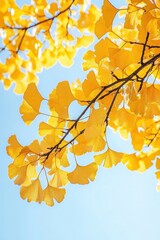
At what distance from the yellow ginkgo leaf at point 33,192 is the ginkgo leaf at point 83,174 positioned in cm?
6

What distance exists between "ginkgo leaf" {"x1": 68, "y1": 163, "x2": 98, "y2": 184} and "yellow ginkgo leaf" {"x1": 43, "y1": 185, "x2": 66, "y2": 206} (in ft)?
0.10

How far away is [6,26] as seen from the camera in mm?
1370

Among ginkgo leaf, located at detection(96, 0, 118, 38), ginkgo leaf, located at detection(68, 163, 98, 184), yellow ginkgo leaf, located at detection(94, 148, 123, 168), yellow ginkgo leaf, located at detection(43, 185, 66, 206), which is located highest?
Answer: ginkgo leaf, located at detection(96, 0, 118, 38)

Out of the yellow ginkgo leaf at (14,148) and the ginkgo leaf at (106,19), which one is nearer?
the ginkgo leaf at (106,19)

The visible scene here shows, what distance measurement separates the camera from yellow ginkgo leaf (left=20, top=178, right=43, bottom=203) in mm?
704

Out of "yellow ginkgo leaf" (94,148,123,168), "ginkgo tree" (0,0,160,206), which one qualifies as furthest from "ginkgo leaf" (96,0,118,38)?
"yellow ginkgo leaf" (94,148,123,168)

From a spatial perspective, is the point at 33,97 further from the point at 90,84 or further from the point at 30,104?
the point at 90,84

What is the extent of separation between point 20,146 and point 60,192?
12 cm

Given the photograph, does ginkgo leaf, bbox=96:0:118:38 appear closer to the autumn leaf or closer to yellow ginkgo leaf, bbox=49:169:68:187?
the autumn leaf

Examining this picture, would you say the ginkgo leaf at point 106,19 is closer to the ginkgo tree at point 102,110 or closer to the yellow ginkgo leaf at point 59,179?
the ginkgo tree at point 102,110

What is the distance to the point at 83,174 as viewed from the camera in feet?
2.30

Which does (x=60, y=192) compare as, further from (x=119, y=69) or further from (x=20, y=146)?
(x=119, y=69)

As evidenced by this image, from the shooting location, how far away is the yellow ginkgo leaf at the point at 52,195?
2.30ft

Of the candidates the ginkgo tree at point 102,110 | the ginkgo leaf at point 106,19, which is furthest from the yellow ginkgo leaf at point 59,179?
the ginkgo leaf at point 106,19
